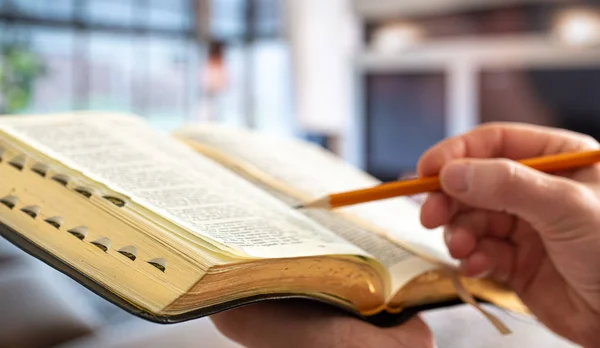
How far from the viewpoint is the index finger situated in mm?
528

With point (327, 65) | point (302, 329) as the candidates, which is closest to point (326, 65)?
point (327, 65)

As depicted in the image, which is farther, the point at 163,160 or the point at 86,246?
the point at 163,160

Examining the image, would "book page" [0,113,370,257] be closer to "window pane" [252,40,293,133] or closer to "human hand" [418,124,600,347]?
"human hand" [418,124,600,347]

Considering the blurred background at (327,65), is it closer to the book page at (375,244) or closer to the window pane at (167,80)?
the window pane at (167,80)

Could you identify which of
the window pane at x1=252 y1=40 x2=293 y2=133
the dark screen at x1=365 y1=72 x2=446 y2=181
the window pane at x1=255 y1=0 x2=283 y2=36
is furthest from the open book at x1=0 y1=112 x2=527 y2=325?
the window pane at x1=255 y1=0 x2=283 y2=36

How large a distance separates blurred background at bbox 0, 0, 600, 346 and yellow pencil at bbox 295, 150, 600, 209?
1.93 metres

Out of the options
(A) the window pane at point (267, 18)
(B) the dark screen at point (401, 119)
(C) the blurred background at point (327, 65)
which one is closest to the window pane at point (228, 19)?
(C) the blurred background at point (327, 65)

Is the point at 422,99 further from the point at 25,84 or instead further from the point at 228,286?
the point at 228,286

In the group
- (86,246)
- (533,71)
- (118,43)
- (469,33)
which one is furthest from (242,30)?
(86,246)

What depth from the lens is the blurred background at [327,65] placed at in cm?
275

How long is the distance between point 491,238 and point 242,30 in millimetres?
4029

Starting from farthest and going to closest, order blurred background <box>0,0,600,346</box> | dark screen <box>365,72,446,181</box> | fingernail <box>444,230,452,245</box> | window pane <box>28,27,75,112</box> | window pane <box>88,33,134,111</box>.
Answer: window pane <box>88,33,134,111</box>, window pane <box>28,27,75,112</box>, dark screen <box>365,72,446,181</box>, blurred background <box>0,0,600,346</box>, fingernail <box>444,230,452,245</box>

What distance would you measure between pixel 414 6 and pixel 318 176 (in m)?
2.85

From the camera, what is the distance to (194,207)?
0.35 m
